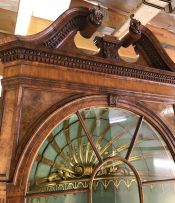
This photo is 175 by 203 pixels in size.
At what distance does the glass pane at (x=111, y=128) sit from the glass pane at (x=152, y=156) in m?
0.05

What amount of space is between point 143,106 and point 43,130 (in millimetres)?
407

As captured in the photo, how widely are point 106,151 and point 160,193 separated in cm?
27

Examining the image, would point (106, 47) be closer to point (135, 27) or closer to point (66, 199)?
point (135, 27)

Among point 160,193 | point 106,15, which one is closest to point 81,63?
point 160,193

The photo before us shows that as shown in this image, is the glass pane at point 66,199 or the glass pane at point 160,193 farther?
the glass pane at point 160,193

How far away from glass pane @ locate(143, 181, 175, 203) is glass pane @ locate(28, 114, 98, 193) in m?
0.23

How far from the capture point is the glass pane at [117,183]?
2.81 feet

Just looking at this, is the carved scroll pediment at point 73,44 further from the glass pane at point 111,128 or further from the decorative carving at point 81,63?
the glass pane at point 111,128

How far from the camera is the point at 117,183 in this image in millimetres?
910

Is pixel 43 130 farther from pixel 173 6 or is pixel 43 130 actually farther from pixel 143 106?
pixel 173 6

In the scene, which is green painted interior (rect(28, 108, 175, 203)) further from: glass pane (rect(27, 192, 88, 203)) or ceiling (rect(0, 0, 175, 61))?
ceiling (rect(0, 0, 175, 61))

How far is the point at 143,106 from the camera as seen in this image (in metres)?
0.96

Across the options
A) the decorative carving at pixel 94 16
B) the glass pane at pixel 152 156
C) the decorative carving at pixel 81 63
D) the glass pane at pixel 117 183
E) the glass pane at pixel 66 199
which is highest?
the decorative carving at pixel 94 16

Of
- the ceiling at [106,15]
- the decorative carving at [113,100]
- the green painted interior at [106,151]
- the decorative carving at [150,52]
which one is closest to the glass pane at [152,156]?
the green painted interior at [106,151]
